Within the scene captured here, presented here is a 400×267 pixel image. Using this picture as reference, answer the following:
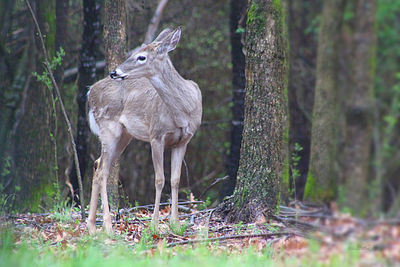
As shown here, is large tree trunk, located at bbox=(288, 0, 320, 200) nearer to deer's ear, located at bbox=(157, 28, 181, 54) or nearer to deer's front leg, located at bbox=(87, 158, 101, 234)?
deer's ear, located at bbox=(157, 28, 181, 54)

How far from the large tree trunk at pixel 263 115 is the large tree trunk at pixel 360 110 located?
3474mm

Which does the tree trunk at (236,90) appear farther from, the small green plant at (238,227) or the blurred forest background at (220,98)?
the small green plant at (238,227)

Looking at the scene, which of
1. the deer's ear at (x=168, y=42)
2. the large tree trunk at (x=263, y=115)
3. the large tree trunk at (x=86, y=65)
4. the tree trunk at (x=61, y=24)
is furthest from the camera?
the tree trunk at (x=61, y=24)

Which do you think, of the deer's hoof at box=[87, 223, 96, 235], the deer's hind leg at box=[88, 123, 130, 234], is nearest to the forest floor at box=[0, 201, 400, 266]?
the deer's hoof at box=[87, 223, 96, 235]

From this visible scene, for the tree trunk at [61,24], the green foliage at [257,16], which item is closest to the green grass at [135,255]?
the green foliage at [257,16]

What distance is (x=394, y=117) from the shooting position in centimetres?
340

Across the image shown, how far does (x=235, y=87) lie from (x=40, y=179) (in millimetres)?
4199

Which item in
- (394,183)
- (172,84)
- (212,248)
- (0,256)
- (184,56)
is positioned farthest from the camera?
(184,56)

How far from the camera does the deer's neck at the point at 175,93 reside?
7.62 meters

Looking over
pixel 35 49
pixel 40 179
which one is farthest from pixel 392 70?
pixel 35 49

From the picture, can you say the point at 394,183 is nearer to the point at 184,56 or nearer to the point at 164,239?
the point at 164,239

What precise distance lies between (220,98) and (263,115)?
7.94 metres

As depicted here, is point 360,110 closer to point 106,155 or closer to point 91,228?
point 91,228

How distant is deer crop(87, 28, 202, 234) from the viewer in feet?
25.1
